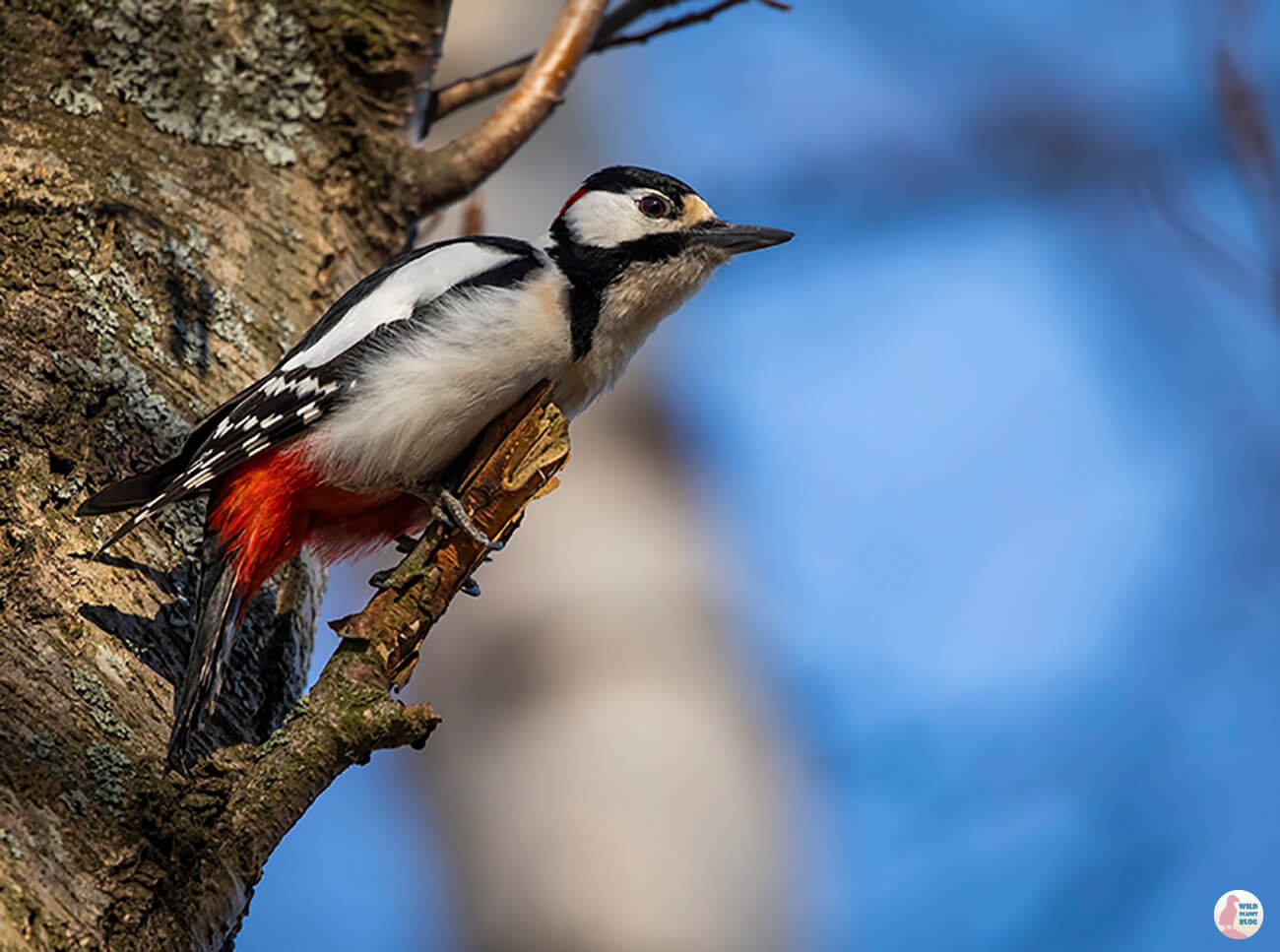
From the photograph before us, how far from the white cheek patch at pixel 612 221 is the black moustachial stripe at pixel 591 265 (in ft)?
0.07

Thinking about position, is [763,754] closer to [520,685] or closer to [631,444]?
Result: [520,685]

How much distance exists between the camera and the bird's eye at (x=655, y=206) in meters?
3.41

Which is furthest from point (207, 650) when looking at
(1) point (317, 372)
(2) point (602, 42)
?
(2) point (602, 42)

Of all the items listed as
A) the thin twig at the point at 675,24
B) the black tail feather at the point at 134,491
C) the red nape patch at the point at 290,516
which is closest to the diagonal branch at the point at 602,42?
the thin twig at the point at 675,24

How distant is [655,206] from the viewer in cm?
344

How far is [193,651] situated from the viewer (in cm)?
228

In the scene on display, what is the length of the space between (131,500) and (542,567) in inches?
101

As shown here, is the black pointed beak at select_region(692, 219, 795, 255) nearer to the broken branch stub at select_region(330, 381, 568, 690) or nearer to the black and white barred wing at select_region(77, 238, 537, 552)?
the black and white barred wing at select_region(77, 238, 537, 552)

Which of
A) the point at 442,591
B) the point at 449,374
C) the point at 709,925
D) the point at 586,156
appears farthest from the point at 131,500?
the point at 586,156

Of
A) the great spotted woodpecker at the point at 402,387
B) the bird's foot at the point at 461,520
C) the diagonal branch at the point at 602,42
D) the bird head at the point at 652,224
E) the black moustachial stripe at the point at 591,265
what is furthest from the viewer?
the diagonal branch at the point at 602,42

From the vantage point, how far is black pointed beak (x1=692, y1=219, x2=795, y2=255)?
333cm

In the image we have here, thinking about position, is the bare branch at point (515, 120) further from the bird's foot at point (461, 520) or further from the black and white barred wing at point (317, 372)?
the bird's foot at point (461, 520)

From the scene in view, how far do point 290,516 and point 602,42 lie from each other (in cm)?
173
